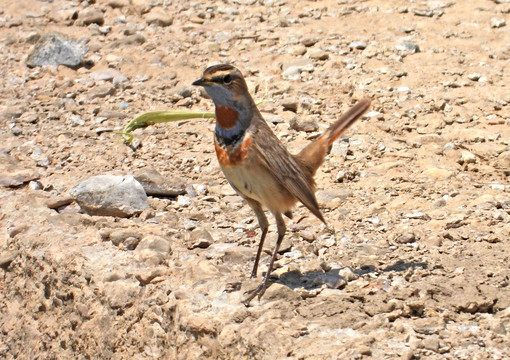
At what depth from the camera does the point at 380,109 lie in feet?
23.8

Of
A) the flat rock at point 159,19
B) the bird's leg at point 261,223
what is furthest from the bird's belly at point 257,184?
the flat rock at point 159,19

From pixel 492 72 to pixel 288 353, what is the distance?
4912 mm

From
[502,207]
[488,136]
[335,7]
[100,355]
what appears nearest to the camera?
[100,355]

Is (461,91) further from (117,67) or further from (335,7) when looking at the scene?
(117,67)

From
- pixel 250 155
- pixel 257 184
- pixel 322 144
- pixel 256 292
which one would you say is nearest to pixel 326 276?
pixel 256 292

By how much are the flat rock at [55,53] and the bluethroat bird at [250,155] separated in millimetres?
4076

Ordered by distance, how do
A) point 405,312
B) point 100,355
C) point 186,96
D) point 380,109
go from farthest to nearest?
1. point 186,96
2. point 380,109
3. point 100,355
4. point 405,312

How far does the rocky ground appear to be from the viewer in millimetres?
4312

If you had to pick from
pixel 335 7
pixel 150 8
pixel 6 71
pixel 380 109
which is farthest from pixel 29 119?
pixel 335 7

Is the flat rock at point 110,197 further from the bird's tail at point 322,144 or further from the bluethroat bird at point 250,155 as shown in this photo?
the bird's tail at point 322,144

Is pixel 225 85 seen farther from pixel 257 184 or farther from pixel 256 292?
pixel 256 292

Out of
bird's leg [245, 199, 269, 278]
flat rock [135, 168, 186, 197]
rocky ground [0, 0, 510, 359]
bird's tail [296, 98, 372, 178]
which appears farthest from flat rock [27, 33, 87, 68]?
bird's leg [245, 199, 269, 278]

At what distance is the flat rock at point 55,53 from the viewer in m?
8.35

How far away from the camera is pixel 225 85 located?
479 cm
